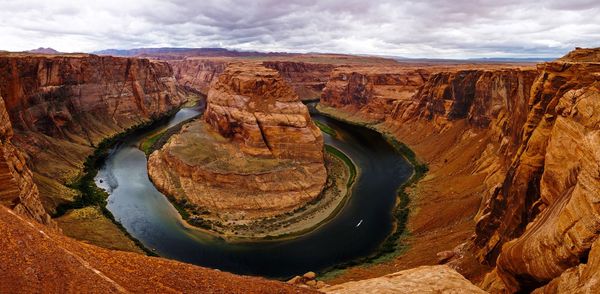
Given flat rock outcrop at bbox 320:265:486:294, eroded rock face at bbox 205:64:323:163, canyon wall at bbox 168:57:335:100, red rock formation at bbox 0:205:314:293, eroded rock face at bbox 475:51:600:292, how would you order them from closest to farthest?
red rock formation at bbox 0:205:314:293 < eroded rock face at bbox 475:51:600:292 < flat rock outcrop at bbox 320:265:486:294 < eroded rock face at bbox 205:64:323:163 < canyon wall at bbox 168:57:335:100

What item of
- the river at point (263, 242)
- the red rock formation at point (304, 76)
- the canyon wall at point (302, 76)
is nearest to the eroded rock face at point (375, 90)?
the red rock formation at point (304, 76)

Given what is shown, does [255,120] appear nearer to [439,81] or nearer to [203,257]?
[203,257]

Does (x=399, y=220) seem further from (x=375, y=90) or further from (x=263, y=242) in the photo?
(x=375, y=90)

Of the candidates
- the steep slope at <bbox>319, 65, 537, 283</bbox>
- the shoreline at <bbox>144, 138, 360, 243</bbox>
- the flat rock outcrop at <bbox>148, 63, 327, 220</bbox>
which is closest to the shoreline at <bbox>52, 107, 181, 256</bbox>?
the shoreline at <bbox>144, 138, 360, 243</bbox>

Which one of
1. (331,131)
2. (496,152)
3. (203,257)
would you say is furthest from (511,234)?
(331,131)

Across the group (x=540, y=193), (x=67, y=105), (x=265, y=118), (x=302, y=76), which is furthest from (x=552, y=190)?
(x=302, y=76)

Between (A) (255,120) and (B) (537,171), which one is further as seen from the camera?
(A) (255,120)

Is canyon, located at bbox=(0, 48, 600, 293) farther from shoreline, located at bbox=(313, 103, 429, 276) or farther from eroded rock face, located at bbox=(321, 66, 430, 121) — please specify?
shoreline, located at bbox=(313, 103, 429, 276)
